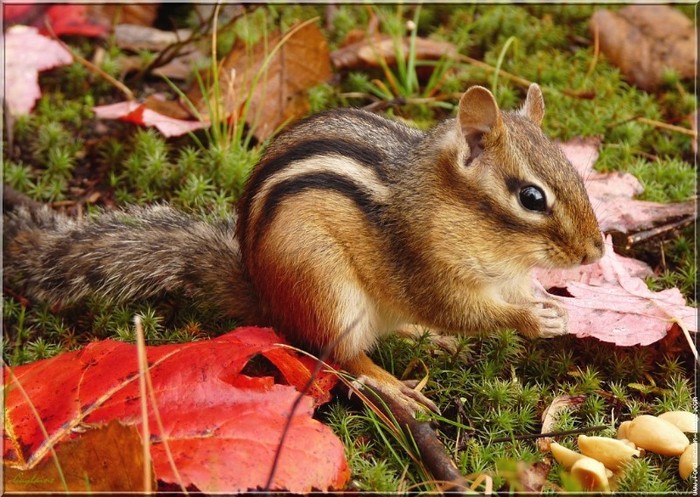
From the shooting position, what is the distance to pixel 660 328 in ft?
9.44

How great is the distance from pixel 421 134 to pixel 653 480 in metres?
1.31

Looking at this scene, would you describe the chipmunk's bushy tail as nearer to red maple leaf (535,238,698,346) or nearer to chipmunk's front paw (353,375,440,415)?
chipmunk's front paw (353,375,440,415)

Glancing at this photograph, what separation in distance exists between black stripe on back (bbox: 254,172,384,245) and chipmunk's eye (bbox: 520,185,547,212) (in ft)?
1.47

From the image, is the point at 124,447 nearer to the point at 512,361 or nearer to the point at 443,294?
the point at 443,294

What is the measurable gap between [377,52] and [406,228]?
1614mm

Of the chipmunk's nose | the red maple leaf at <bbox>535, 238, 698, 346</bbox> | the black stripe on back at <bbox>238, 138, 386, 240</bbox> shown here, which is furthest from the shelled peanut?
the black stripe on back at <bbox>238, 138, 386, 240</bbox>

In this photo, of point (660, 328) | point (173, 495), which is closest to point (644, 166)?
point (660, 328)

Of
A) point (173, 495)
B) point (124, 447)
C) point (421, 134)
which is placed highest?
point (421, 134)

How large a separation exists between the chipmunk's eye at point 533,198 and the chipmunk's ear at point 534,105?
426 mm

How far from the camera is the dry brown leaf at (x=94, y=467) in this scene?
83.0 inches

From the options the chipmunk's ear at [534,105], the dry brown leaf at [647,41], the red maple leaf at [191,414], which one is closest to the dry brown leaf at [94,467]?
the red maple leaf at [191,414]

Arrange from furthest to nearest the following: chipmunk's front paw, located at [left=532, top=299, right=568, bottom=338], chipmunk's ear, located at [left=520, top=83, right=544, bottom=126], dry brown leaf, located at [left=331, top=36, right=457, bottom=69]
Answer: dry brown leaf, located at [left=331, top=36, right=457, bottom=69] < chipmunk's ear, located at [left=520, top=83, right=544, bottom=126] < chipmunk's front paw, located at [left=532, top=299, right=568, bottom=338]

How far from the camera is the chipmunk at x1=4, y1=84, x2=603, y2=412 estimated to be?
2629mm

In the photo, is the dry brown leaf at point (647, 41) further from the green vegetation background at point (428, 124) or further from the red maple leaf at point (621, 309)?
the red maple leaf at point (621, 309)
